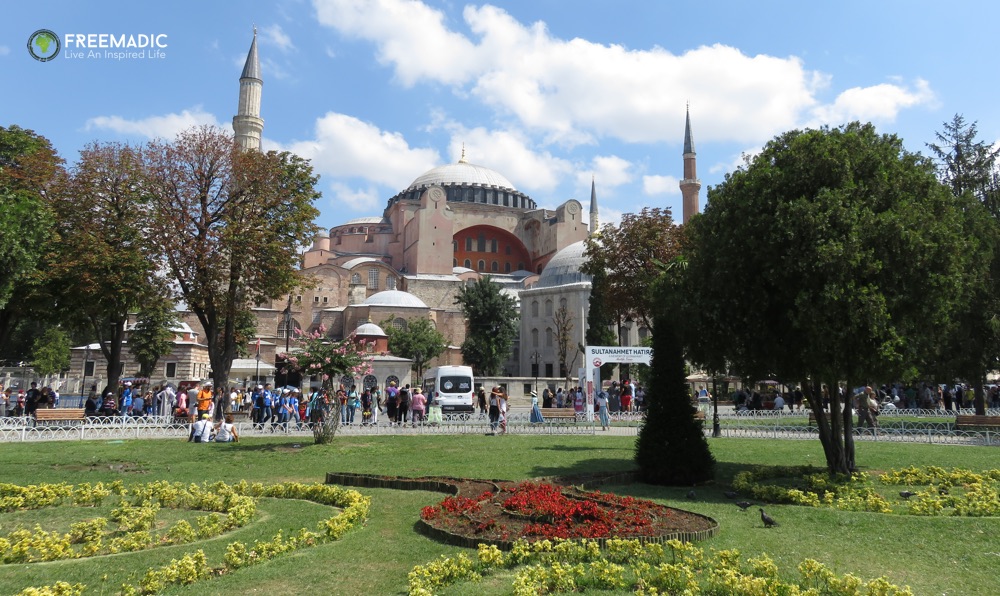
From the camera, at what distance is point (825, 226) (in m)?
8.04

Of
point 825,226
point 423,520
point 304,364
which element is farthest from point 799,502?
point 304,364

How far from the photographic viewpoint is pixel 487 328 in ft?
148

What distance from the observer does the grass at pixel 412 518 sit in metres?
→ 4.48

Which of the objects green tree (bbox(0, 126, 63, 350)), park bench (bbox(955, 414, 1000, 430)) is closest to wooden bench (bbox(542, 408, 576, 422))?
park bench (bbox(955, 414, 1000, 430))

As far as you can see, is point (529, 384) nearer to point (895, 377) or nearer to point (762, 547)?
point (895, 377)

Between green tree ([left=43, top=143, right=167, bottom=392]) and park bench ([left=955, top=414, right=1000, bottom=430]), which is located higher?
green tree ([left=43, top=143, right=167, bottom=392])

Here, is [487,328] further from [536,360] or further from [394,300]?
[394,300]

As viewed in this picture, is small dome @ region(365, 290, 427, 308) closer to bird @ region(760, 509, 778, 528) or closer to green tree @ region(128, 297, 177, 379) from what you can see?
green tree @ region(128, 297, 177, 379)

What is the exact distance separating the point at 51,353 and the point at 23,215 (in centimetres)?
3136

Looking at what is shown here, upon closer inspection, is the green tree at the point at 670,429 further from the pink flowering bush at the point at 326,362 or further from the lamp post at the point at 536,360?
the lamp post at the point at 536,360

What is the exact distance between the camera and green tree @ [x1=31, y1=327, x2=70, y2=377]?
130 feet

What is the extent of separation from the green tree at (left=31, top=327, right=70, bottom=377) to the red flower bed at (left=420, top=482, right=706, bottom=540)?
42196 millimetres

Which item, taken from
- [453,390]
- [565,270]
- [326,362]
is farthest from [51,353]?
[326,362]

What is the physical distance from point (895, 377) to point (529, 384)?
2589cm
